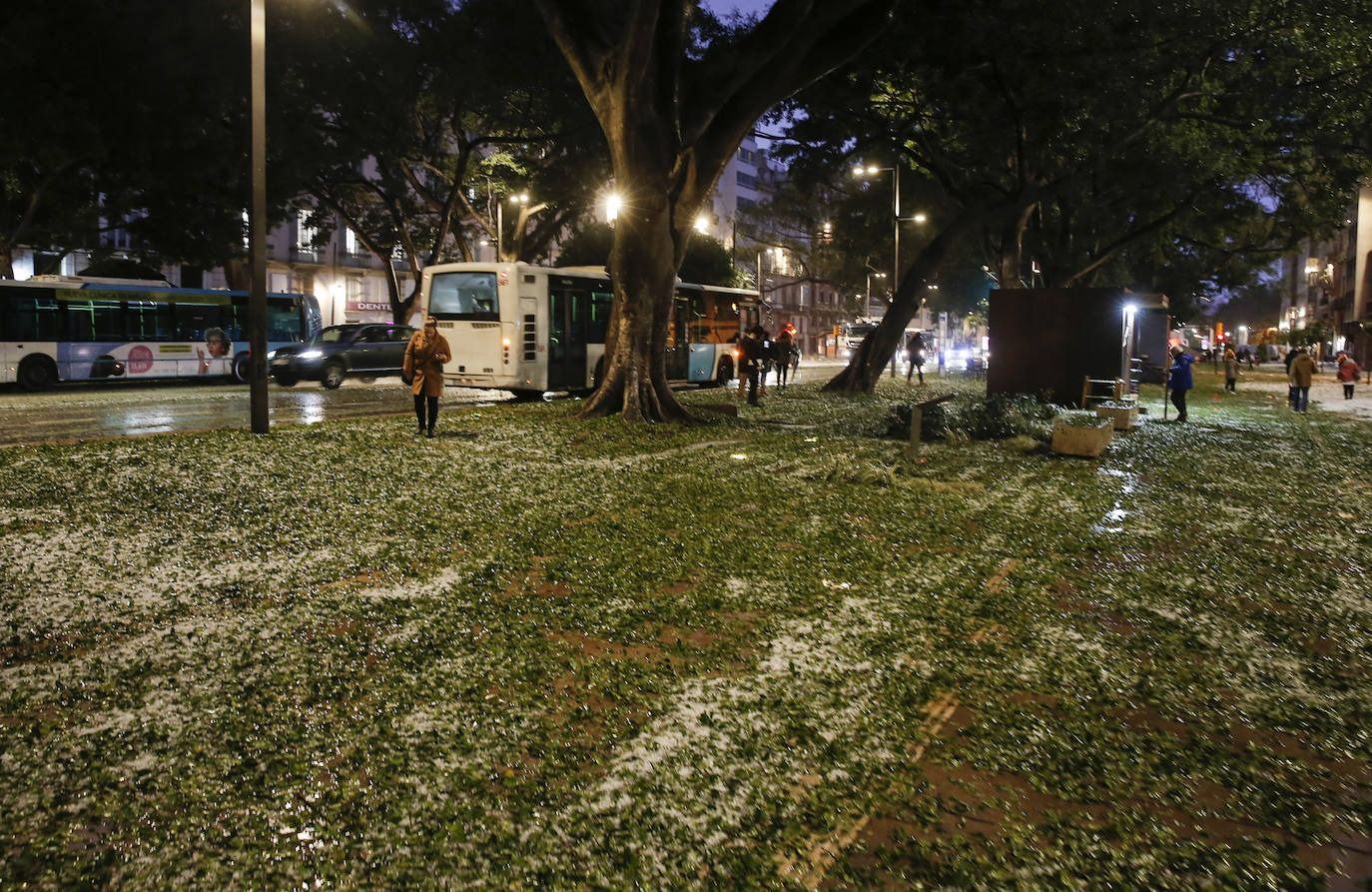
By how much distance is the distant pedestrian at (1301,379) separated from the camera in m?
27.4

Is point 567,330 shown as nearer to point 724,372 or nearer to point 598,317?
point 598,317

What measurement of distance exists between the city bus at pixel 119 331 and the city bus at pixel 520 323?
29.3ft

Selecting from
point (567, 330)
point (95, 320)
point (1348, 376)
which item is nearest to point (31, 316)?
point (95, 320)

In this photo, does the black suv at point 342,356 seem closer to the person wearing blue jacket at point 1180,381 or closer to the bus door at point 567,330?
the bus door at point 567,330

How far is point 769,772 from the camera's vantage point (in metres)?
4.10

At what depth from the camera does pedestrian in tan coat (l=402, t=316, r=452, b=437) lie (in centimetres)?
1510

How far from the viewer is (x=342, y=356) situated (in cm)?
2825

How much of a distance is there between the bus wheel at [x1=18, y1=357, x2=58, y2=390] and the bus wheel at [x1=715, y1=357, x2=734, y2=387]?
56.9ft

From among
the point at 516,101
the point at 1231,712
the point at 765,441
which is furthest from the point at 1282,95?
the point at 1231,712

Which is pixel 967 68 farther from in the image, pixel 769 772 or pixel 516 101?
pixel 769 772

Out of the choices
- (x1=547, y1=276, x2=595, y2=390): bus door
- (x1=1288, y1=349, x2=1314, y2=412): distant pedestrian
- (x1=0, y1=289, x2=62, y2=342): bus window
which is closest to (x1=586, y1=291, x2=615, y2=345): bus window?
(x1=547, y1=276, x2=595, y2=390): bus door

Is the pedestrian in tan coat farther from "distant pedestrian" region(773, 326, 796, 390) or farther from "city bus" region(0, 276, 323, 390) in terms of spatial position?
"distant pedestrian" region(773, 326, 796, 390)

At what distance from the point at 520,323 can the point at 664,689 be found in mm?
19414

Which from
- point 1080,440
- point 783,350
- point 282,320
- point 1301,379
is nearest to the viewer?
point 1080,440
